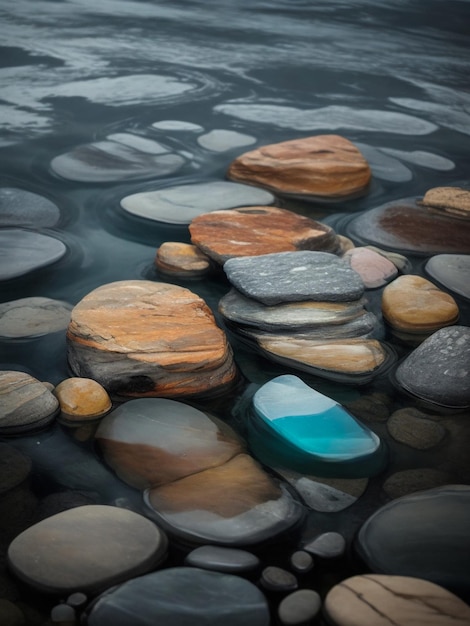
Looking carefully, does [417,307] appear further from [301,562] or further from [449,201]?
[301,562]

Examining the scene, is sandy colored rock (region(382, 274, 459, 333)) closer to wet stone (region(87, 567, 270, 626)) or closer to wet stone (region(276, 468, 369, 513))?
wet stone (region(276, 468, 369, 513))

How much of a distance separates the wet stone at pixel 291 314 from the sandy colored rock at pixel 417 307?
Result: 11 centimetres

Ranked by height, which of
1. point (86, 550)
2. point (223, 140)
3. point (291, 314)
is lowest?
point (86, 550)

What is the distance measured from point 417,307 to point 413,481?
604 millimetres

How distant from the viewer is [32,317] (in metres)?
1.67

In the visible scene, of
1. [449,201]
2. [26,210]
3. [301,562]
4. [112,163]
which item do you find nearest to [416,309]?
[449,201]

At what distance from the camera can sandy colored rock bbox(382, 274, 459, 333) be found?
1728 mm

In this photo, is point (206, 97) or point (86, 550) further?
point (206, 97)

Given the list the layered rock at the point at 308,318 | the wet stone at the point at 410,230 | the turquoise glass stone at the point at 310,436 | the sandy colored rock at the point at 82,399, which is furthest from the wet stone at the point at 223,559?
the wet stone at the point at 410,230

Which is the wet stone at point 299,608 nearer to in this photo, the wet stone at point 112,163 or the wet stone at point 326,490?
the wet stone at point 326,490

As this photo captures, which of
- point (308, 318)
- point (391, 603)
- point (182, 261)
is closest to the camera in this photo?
point (391, 603)

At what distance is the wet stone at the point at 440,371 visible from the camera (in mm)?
1451

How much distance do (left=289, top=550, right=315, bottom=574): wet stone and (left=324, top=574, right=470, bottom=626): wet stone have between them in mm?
70

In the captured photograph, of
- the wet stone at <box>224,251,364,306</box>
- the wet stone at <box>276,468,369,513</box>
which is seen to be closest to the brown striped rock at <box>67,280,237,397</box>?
the wet stone at <box>224,251,364,306</box>
